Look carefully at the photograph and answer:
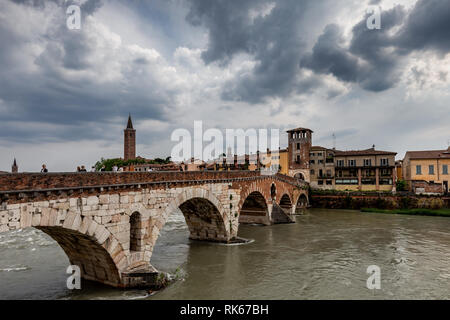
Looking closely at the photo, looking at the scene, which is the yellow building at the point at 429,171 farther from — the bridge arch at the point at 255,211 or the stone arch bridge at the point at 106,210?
the stone arch bridge at the point at 106,210

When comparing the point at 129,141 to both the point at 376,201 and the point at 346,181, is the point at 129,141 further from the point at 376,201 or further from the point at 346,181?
the point at 376,201

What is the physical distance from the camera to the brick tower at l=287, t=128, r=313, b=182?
48.7 metres

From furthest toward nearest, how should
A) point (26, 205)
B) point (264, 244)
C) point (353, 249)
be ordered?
point (264, 244), point (353, 249), point (26, 205)

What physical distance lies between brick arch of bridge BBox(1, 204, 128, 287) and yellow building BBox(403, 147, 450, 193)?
4087 centimetres

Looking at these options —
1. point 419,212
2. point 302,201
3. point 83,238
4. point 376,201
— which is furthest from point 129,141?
point 83,238

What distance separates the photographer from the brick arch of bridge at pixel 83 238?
8.34 metres

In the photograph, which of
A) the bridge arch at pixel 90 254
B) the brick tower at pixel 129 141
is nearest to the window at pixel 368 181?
the bridge arch at pixel 90 254

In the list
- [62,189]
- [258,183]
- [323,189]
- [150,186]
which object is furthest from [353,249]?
[323,189]

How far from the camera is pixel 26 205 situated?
8172 mm

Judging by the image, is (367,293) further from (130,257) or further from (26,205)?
A: (26,205)

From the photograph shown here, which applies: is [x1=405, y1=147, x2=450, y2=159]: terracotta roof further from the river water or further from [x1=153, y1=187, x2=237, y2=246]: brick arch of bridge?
[x1=153, y1=187, x2=237, y2=246]: brick arch of bridge

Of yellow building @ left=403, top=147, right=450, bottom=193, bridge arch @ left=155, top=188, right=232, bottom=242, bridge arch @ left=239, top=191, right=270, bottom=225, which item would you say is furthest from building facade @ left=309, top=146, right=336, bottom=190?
bridge arch @ left=155, top=188, right=232, bottom=242

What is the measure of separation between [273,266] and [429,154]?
38214 millimetres

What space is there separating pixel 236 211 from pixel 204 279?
767 cm
